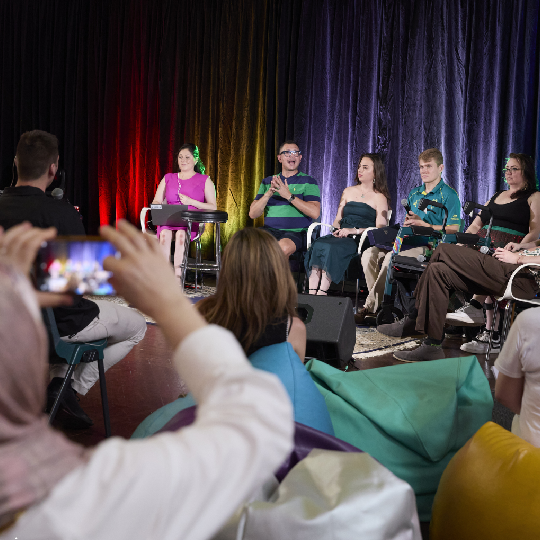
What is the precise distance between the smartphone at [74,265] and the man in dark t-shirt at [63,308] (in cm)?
118

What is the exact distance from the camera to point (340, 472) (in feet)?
3.11

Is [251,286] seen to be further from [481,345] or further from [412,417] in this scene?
[481,345]

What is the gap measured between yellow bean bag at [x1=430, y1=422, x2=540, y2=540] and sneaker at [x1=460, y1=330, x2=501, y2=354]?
7.64 feet

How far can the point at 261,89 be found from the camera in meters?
6.25

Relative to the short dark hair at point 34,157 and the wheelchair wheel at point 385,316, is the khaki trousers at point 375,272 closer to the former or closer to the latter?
the wheelchair wheel at point 385,316

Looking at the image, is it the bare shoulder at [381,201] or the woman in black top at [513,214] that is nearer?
the woman in black top at [513,214]

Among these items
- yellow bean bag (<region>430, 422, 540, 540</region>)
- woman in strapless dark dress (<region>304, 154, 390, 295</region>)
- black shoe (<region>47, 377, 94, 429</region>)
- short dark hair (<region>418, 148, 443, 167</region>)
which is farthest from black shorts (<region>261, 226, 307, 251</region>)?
yellow bean bag (<region>430, 422, 540, 540</region>)

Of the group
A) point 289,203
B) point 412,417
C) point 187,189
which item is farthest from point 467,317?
point 187,189

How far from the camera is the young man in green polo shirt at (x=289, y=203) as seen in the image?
4.68m

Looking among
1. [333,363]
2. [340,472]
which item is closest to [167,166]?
[333,363]

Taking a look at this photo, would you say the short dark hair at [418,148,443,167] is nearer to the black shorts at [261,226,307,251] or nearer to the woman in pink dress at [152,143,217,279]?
the black shorts at [261,226,307,251]

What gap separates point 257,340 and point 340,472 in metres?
0.63

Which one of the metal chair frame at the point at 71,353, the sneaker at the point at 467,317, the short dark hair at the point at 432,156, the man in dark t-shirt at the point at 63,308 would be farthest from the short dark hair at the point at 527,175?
the metal chair frame at the point at 71,353

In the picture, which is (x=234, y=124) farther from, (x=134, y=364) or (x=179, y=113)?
(x=134, y=364)
